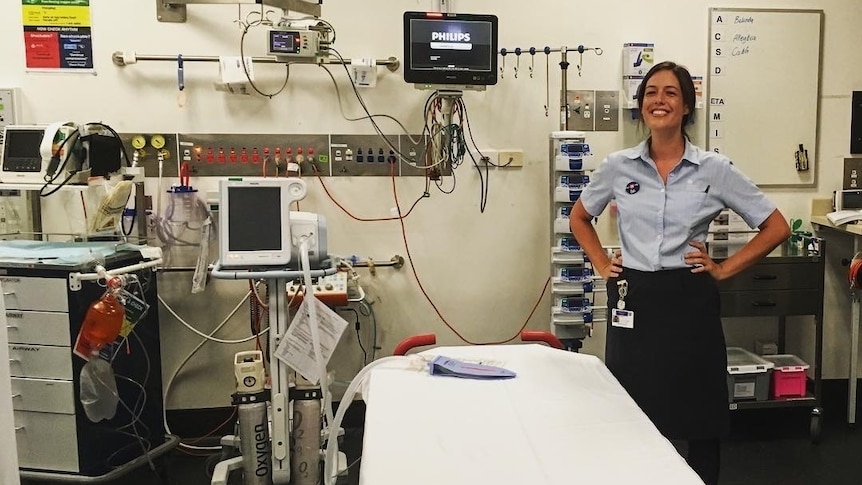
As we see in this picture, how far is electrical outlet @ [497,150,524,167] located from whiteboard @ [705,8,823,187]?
95cm

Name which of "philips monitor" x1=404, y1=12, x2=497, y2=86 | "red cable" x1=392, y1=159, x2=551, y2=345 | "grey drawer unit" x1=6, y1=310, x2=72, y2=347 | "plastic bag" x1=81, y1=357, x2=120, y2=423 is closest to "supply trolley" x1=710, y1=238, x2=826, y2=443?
"red cable" x1=392, y1=159, x2=551, y2=345

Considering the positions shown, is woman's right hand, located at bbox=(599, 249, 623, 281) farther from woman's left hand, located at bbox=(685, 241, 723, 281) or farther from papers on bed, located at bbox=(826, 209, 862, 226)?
papers on bed, located at bbox=(826, 209, 862, 226)

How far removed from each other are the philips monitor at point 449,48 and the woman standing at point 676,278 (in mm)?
948

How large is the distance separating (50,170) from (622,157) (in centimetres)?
216

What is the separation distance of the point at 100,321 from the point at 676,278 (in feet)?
6.46

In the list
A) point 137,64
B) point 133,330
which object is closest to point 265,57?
point 137,64

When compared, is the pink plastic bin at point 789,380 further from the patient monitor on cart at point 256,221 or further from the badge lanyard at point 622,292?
the patient monitor on cart at point 256,221

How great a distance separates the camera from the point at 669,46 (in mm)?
3441

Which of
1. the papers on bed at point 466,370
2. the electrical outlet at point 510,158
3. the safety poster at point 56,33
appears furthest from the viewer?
the electrical outlet at point 510,158

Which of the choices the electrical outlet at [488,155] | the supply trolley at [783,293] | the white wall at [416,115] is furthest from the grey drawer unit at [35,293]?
the supply trolley at [783,293]

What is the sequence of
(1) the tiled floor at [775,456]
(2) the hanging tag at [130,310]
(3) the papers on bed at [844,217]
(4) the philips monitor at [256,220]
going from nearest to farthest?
(4) the philips monitor at [256,220] < (2) the hanging tag at [130,310] < (1) the tiled floor at [775,456] < (3) the papers on bed at [844,217]

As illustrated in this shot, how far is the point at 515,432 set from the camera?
1.54 meters

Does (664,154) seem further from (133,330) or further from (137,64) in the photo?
(137,64)

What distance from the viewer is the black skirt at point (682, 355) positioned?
210 cm
